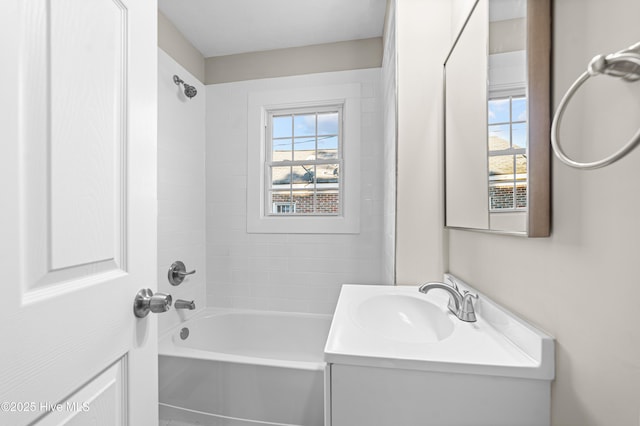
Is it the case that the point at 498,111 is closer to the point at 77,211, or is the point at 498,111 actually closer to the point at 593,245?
the point at 593,245

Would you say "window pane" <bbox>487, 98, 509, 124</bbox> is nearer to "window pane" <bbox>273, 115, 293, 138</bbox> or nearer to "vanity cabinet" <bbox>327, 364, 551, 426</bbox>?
"vanity cabinet" <bbox>327, 364, 551, 426</bbox>

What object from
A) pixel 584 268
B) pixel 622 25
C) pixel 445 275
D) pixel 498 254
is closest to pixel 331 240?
pixel 445 275

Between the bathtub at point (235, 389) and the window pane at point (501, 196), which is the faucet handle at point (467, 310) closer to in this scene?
the window pane at point (501, 196)

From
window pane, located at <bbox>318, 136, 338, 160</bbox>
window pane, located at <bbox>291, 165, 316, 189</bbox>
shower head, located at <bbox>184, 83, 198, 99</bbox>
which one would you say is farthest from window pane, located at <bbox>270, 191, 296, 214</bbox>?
shower head, located at <bbox>184, 83, 198, 99</bbox>

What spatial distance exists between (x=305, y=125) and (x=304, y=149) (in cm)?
20

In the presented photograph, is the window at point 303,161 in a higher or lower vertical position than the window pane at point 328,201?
higher

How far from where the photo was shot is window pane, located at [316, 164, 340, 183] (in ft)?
7.73

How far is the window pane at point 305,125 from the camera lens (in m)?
2.40

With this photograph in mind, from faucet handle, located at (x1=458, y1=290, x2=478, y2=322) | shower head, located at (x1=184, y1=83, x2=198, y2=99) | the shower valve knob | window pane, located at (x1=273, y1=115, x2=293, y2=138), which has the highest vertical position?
shower head, located at (x1=184, y1=83, x2=198, y2=99)

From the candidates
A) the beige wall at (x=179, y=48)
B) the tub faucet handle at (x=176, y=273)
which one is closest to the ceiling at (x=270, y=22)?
the beige wall at (x=179, y=48)

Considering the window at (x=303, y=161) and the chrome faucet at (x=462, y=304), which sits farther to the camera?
the window at (x=303, y=161)

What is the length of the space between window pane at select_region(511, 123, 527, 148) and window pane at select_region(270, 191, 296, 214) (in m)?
1.80

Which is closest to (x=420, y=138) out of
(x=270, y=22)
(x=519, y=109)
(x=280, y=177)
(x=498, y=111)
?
(x=498, y=111)

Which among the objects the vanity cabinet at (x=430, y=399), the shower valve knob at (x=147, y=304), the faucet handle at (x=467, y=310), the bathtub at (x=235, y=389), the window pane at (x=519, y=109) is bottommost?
the bathtub at (x=235, y=389)
